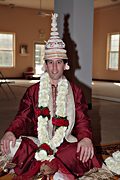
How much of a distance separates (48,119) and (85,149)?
37 centimetres

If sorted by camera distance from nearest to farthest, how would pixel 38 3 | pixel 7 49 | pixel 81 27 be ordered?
pixel 81 27
pixel 38 3
pixel 7 49

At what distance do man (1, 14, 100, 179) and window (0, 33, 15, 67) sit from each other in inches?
545

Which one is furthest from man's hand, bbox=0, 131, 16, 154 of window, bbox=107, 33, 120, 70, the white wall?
window, bbox=107, 33, 120, 70

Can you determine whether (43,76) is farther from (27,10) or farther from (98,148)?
(27,10)

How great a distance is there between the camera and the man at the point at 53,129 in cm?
225

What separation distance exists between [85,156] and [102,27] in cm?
1446

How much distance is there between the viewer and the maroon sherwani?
7.52 ft

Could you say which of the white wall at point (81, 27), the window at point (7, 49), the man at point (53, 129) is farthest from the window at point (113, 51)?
the man at point (53, 129)

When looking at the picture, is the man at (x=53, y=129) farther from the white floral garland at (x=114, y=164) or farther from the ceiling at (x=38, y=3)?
the ceiling at (x=38, y=3)

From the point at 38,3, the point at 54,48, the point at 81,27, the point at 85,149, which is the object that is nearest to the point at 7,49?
the point at 38,3

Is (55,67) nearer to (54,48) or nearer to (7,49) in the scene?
(54,48)

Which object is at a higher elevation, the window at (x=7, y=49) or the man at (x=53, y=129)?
the window at (x=7, y=49)

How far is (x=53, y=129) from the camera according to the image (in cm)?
241

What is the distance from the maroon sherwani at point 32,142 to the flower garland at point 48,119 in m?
0.07
